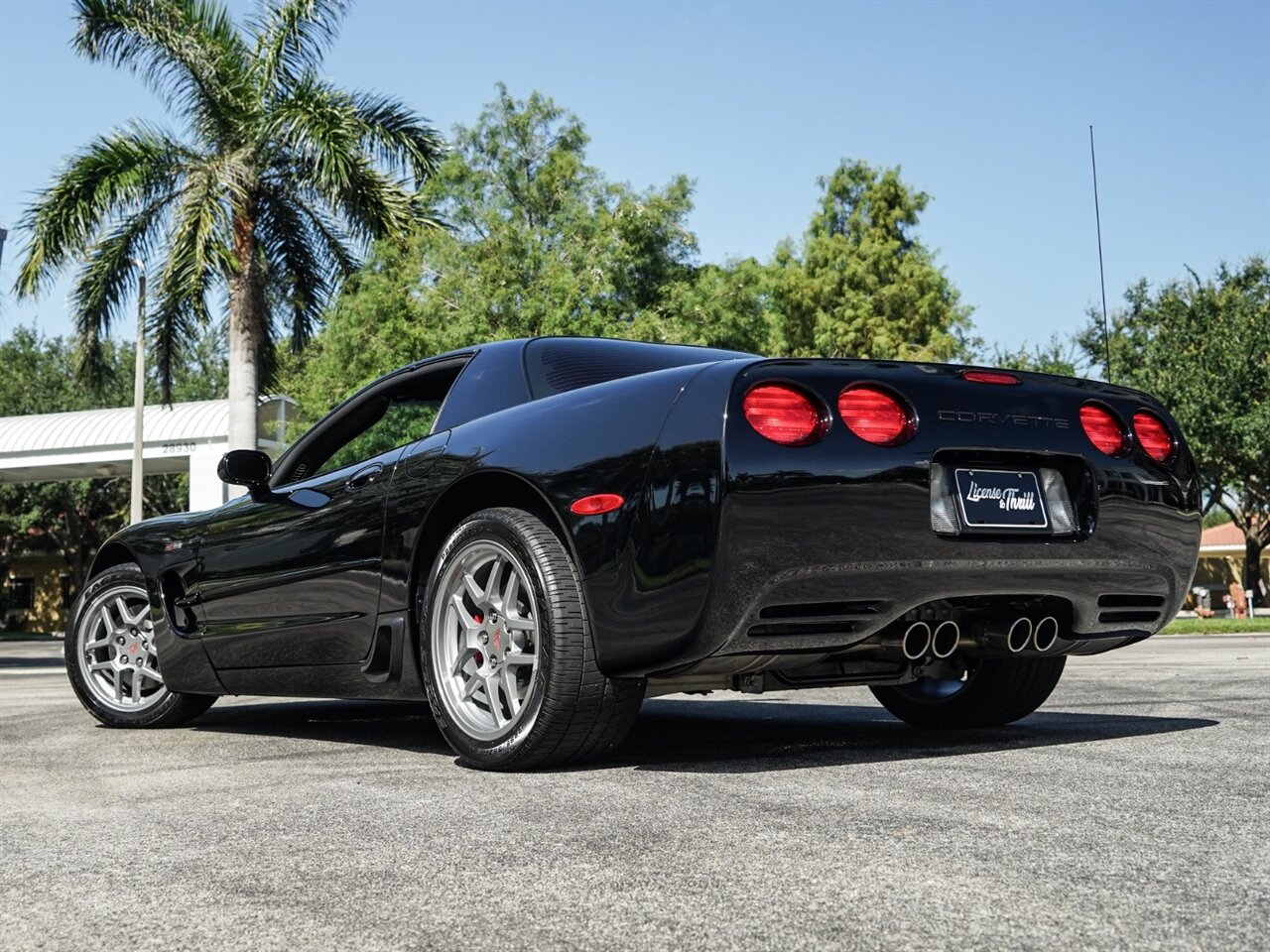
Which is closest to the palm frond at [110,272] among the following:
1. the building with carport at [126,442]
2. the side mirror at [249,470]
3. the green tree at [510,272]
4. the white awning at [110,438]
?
the green tree at [510,272]

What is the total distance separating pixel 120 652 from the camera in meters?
6.26

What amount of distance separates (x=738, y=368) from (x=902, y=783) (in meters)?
1.15

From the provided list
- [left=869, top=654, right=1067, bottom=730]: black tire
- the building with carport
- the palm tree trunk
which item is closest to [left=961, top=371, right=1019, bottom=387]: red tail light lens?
[left=869, top=654, right=1067, bottom=730]: black tire

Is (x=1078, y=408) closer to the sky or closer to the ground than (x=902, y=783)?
closer to the sky

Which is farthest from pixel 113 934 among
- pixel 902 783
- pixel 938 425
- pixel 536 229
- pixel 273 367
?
pixel 536 229

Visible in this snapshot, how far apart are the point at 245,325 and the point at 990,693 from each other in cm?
→ 1582

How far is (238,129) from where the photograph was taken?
19578 mm

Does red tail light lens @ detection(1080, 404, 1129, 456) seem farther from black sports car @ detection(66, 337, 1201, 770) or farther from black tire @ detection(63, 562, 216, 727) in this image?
black tire @ detection(63, 562, 216, 727)

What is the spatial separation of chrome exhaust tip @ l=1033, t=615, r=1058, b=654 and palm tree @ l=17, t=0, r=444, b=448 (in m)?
15.8

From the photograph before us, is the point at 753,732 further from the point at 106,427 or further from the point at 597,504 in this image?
the point at 106,427

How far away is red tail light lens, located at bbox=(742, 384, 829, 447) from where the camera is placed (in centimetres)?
368

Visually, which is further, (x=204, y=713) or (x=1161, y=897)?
(x=204, y=713)

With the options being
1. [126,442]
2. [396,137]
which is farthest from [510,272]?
[126,442]

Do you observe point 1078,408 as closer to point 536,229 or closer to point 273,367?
point 273,367
